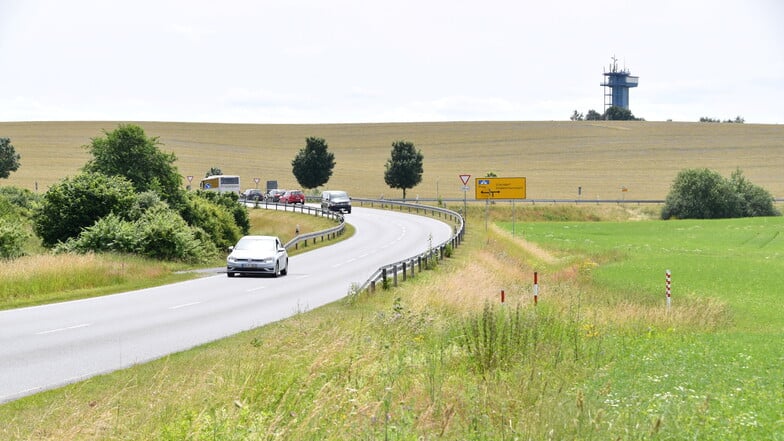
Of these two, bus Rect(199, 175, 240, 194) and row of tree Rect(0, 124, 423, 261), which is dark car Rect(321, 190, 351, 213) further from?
row of tree Rect(0, 124, 423, 261)

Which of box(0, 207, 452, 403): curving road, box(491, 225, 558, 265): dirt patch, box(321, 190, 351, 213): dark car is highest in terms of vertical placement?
box(321, 190, 351, 213): dark car

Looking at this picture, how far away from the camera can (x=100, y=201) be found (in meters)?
42.5

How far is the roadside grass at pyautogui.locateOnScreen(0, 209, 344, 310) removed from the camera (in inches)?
969

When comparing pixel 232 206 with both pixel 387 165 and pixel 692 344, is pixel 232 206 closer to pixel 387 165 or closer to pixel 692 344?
pixel 692 344

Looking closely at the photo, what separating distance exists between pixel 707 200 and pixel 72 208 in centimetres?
6496

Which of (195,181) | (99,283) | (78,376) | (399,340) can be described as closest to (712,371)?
(399,340)

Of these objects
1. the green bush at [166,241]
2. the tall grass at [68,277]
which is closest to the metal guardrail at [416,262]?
the tall grass at [68,277]

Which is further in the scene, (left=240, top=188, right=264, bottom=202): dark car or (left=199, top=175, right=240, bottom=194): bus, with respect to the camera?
(left=199, top=175, right=240, bottom=194): bus

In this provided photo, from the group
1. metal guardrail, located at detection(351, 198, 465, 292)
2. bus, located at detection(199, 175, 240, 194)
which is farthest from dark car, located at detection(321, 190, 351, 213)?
bus, located at detection(199, 175, 240, 194)

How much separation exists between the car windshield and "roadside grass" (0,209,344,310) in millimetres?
1950

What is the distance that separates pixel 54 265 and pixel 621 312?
1606 cm

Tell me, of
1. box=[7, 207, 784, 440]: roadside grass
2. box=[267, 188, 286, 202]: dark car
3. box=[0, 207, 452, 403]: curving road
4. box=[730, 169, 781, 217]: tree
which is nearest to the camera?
box=[7, 207, 784, 440]: roadside grass

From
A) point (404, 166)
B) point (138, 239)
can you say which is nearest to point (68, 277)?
point (138, 239)

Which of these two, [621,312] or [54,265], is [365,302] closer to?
[621,312]
